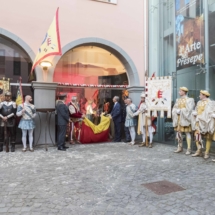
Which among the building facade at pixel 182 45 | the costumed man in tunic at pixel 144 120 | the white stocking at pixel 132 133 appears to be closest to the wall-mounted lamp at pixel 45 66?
the costumed man in tunic at pixel 144 120

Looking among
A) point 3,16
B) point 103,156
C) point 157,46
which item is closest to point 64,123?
point 103,156

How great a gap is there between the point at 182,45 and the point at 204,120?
10.2 ft

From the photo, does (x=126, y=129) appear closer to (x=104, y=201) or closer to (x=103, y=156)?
(x=103, y=156)

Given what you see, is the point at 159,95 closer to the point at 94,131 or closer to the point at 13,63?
the point at 94,131

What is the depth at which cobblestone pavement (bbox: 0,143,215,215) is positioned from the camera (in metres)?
3.30

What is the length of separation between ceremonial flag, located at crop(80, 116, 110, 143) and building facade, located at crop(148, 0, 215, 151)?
196cm

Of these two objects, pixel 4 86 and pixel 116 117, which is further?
pixel 116 117

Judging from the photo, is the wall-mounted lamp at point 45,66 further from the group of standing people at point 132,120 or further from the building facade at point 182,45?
the building facade at point 182,45

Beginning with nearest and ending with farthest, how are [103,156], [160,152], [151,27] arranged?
1. [103,156]
2. [160,152]
3. [151,27]

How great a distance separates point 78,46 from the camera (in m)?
8.93

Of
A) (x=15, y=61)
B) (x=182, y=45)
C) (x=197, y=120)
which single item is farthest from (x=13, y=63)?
(x=197, y=120)

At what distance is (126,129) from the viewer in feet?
29.4

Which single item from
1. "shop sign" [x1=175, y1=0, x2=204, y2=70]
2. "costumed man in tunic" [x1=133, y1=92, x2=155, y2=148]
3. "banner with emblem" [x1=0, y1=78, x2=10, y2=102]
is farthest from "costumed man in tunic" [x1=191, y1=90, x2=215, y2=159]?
"banner with emblem" [x1=0, y1=78, x2=10, y2=102]

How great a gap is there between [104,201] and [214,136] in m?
3.73
